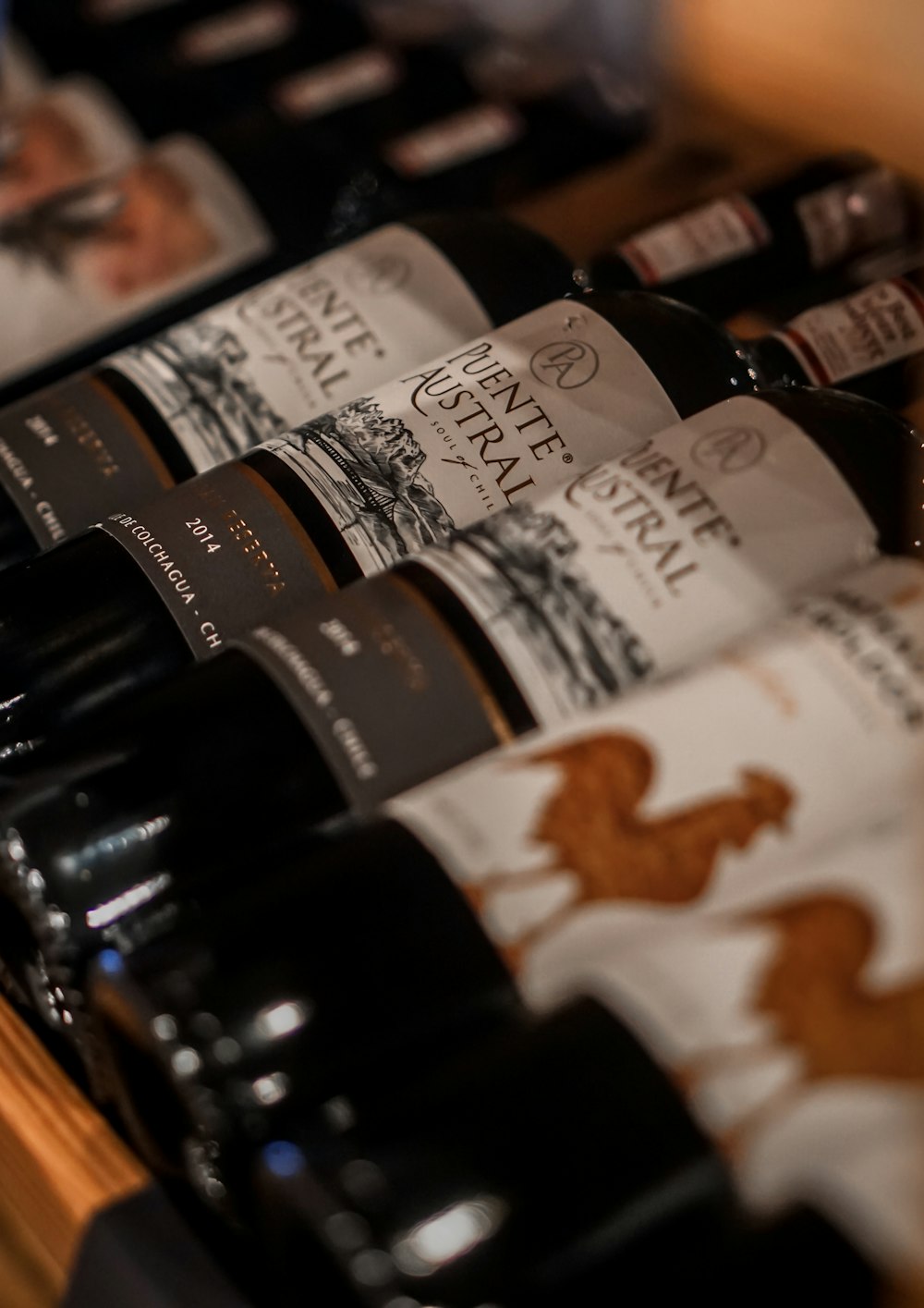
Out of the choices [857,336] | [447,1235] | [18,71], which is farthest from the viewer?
[18,71]

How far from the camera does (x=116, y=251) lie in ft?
2.28

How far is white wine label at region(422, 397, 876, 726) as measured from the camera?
43 centimetres

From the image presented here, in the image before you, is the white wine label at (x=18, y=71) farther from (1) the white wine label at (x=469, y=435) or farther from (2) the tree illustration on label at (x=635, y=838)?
(2) the tree illustration on label at (x=635, y=838)

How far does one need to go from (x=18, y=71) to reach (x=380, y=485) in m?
0.62

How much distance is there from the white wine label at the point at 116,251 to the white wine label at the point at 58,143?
0.08 metres

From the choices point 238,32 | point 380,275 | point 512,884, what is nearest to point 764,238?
point 380,275

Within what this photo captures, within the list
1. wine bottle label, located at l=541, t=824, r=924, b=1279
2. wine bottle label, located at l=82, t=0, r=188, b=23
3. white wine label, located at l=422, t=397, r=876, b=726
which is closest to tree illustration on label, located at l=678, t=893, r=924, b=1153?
wine bottle label, located at l=541, t=824, r=924, b=1279

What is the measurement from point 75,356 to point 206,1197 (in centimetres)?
44

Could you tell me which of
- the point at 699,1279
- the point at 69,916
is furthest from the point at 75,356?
the point at 699,1279

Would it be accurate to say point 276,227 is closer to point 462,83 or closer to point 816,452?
point 462,83

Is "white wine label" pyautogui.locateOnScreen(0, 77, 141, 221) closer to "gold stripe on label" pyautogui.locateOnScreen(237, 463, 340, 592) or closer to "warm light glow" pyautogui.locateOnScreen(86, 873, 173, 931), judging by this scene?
"gold stripe on label" pyautogui.locateOnScreen(237, 463, 340, 592)

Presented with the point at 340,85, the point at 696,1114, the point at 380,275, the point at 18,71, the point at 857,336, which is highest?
the point at 18,71

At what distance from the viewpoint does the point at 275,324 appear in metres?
0.58

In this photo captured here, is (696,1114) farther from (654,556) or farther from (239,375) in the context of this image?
(239,375)
